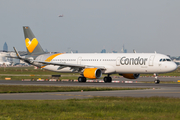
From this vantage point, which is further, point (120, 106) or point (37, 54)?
point (37, 54)

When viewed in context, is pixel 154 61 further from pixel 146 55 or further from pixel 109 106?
pixel 109 106

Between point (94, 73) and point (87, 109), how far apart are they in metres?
32.0

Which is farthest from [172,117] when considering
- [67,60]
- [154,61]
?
[67,60]

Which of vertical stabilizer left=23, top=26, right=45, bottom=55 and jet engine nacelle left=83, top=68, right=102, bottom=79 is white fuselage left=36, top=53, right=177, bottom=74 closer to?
jet engine nacelle left=83, top=68, right=102, bottom=79

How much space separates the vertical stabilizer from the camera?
64750mm

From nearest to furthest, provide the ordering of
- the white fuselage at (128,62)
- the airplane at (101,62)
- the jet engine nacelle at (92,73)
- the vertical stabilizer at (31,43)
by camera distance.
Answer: the white fuselage at (128,62) → the airplane at (101,62) → the jet engine nacelle at (92,73) → the vertical stabilizer at (31,43)

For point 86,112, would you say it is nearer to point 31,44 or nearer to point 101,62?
point 101,62

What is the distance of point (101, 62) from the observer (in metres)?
55.2

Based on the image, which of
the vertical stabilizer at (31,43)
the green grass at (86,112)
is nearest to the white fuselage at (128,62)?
the vertical stabilizer at (31,43)

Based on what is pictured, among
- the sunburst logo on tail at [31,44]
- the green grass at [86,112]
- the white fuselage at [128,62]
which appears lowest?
the green grass at [86,112]

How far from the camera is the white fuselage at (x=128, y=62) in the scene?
164ft

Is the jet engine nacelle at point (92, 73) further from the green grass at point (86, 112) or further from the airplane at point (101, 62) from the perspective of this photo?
the green grass at point (86, 112)

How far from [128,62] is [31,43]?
21732 mm

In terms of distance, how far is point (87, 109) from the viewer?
62.5 feet
